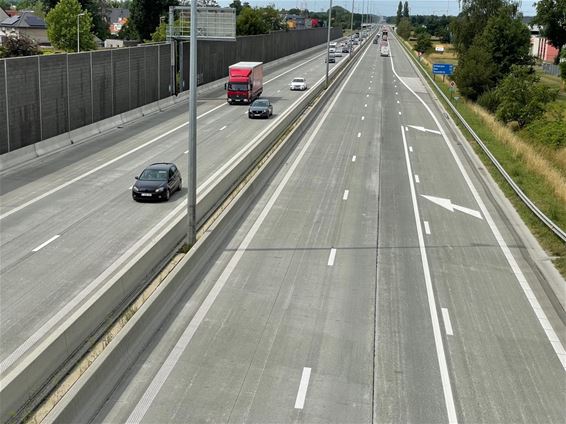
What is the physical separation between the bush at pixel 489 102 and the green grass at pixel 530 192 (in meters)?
18.7

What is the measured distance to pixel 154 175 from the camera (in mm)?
26891

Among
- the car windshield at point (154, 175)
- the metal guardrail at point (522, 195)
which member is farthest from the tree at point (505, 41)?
the car windshield at point (154, 175)

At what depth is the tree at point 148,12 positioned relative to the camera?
376 feet

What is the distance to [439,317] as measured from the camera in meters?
16.4

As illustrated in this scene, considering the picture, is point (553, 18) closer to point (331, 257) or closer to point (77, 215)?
point (331, 257)

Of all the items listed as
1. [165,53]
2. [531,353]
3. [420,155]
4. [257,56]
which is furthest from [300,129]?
[257,56]

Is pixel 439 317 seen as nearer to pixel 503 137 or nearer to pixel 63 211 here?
pixel 63 211

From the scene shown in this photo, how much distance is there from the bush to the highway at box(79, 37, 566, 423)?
124 feet

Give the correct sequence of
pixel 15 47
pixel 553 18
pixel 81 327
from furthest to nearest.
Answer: pixel 553 18 → pixel 15 47 → pixel 81 327

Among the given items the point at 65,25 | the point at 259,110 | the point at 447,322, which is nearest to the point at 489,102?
the point at 259,110

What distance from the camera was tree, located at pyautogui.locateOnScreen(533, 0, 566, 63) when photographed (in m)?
99.9

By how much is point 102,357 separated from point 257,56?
85.7 m

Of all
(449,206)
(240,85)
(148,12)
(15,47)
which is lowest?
(449,206)

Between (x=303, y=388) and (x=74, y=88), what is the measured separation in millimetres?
29539
